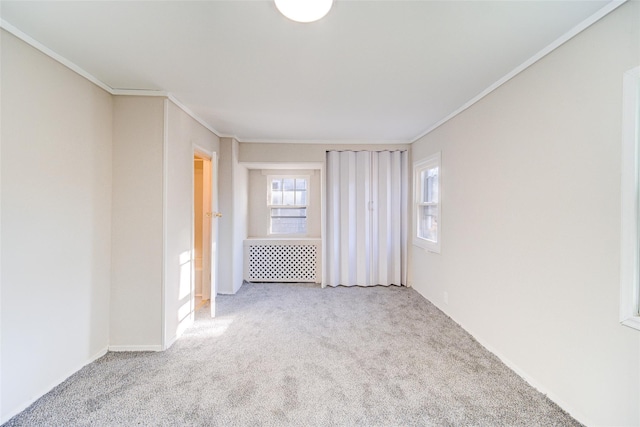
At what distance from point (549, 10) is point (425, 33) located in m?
0.62

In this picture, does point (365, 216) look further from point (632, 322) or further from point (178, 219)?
point (632, 322)

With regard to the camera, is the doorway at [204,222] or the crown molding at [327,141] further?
the crown molding at [327,141]

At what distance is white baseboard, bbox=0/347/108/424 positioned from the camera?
1.59 m

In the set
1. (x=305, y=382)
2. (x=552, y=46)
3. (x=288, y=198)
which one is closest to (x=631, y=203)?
(x=552, y=46)

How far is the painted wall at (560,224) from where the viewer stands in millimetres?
1387

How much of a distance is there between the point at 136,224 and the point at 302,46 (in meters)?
2.06

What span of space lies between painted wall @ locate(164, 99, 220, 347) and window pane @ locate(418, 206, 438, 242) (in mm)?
3057

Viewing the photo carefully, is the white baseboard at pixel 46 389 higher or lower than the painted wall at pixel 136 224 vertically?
lower

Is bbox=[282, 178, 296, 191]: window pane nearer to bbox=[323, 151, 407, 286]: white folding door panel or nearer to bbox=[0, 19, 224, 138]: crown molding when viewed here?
bbox=[323, 151, 407, 286]: white folding door panel

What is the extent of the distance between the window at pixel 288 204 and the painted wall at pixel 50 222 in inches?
108

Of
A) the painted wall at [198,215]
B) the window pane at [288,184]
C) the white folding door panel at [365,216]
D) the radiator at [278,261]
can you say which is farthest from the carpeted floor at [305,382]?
the window pane at [288,184]

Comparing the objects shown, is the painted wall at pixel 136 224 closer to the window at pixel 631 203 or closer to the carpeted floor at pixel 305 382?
the carpeted floor at pixel 305 382

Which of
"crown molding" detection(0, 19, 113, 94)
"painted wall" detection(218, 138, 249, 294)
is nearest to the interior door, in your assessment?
"painted wall" detection(218, 138, 249, 294)

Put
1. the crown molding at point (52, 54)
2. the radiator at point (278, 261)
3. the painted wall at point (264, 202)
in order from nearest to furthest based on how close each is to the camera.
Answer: the crown molding at point (52, 54) < the radiator at point (278, 261) < the painted wall at point (264, 202)
